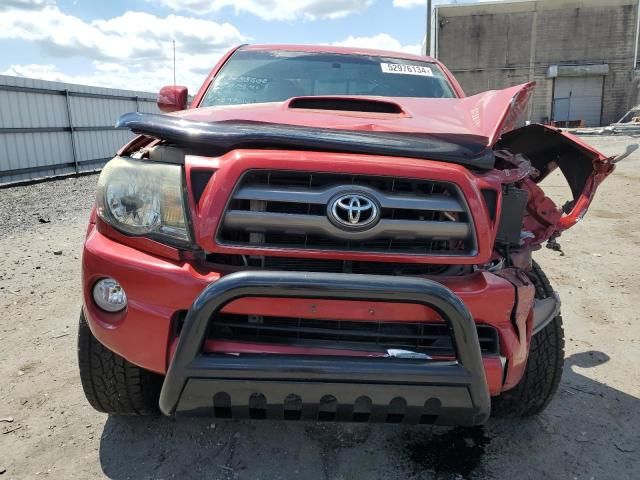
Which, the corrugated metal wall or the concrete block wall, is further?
the concrete block wall

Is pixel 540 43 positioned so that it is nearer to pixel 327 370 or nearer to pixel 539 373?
pixel 539 373

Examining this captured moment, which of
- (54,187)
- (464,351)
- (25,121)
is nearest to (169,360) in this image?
(464,351)

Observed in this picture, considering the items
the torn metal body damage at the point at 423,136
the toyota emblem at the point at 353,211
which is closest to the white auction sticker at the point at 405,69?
the torn metal body damage at the point at 423,136

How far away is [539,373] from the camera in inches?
93.1

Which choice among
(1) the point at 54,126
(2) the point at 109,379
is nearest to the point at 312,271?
(2) the point at 109,379

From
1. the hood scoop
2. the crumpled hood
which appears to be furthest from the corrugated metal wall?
the crumpled hood

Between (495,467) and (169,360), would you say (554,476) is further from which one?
(169,360)

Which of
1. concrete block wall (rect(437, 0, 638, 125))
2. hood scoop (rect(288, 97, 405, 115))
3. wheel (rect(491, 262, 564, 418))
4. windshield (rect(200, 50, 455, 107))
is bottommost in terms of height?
wheel (rect(491, 262, 564, 418))

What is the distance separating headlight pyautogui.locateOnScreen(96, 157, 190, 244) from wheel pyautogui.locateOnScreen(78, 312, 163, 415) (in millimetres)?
541

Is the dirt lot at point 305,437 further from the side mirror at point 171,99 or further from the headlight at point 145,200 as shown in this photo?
the side mirror at point 171,99

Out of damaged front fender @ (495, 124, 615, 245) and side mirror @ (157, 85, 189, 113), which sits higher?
side mirror @ (157, 85, 189, 113)

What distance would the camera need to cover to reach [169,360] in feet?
6.06

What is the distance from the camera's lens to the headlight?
6.10 ft

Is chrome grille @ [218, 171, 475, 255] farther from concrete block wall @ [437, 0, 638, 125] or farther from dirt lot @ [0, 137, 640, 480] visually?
concrete block wall @ [437, 0, 638, 125]
